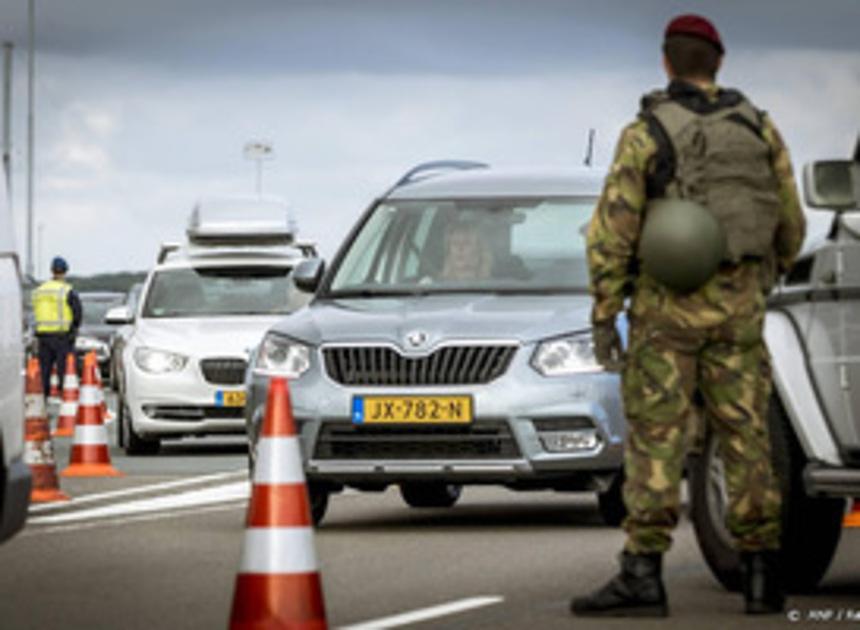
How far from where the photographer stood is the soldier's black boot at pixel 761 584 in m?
10.3

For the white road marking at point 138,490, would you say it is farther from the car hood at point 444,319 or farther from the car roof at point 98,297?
the car roof at point 98,297

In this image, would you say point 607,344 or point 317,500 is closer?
point 607,344

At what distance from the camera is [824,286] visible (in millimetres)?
10672

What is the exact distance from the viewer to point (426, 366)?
1426 cm

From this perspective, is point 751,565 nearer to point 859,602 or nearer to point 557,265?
point 859,602

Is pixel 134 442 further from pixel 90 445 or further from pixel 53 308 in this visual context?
pixel 53 308

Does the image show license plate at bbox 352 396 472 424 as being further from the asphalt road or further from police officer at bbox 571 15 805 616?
police officer at bbox 571 15 805 616

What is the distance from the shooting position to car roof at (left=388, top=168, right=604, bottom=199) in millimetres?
15969

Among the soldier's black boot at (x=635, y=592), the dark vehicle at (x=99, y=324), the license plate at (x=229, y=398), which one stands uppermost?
the soldier's black boot at (x=635, y=592)

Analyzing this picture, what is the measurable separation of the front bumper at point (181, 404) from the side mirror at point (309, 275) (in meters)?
7.92

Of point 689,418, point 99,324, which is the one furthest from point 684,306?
point 99,324

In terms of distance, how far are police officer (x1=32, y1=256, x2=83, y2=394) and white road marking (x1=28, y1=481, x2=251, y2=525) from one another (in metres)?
15.8

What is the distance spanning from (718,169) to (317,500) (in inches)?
206

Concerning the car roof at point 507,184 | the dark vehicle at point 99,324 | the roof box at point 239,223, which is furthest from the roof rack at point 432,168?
the dark vehicle at point 99,324
